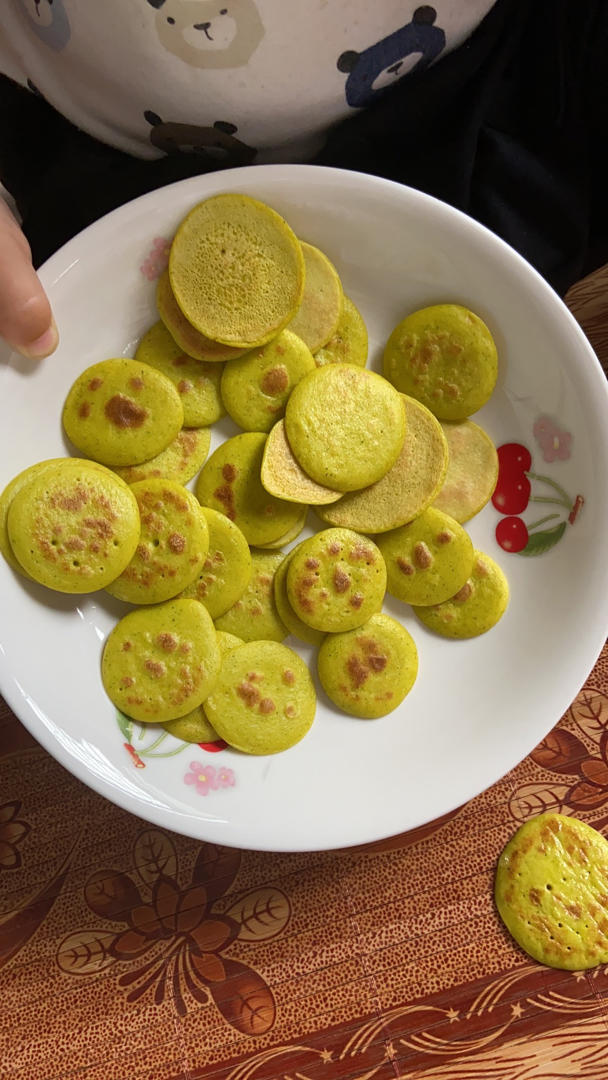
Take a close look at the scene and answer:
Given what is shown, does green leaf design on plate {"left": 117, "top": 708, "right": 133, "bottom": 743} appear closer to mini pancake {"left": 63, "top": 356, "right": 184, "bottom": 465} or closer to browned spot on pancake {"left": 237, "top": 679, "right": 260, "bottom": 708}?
browned spot on pancake {"left": 237, "top": 679, "right": 260, "bottom": 708}

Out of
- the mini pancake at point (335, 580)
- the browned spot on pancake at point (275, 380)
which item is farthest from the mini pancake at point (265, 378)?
the mini pancake at point (335, 580)

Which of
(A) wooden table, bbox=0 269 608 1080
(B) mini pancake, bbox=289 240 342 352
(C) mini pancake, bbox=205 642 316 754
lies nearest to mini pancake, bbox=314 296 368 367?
(B) mini pancake, bbox=289 240 342 352

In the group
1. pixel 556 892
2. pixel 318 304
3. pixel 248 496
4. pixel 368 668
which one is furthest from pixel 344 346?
pixel 556 892

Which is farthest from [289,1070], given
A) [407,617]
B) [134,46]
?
[134,46]

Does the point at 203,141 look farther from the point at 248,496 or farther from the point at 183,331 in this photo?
the point at 248,496

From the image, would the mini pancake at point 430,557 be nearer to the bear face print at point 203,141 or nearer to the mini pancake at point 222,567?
the mini pancake at point 222,567

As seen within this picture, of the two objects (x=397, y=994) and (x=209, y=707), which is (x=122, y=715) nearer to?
(x=209, y=707)
